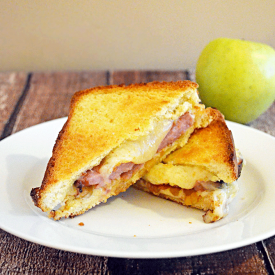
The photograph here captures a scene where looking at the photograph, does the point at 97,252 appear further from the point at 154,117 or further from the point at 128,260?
the point at 154,117

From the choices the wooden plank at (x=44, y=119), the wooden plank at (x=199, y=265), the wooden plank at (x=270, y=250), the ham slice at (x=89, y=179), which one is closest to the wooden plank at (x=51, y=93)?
the wooden plank at (x=44, y=119)

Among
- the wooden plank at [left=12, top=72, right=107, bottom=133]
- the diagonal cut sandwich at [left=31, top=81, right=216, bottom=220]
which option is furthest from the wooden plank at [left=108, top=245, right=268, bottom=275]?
the wooden plank at [left=12, top=72, right=107, bottom=133]

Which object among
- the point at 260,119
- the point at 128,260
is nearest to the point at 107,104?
the point at 128,260

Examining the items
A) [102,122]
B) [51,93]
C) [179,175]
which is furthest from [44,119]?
[179,175]

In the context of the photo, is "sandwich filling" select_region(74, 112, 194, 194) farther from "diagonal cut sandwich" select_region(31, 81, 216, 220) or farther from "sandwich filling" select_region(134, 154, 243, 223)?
"sandwich filling" select_region(134, 154, 243, 223)

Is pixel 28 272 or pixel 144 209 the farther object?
pixel 144 209

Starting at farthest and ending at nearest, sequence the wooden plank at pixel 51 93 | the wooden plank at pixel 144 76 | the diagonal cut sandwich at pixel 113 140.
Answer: the wooden plank at pixel 144 76, the wooden plank at pixel 51 93, the diagonal cut sandwich at pixel 113 140

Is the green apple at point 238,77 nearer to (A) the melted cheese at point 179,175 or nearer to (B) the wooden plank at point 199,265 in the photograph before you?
(A) the melted cheese at point 179,175
